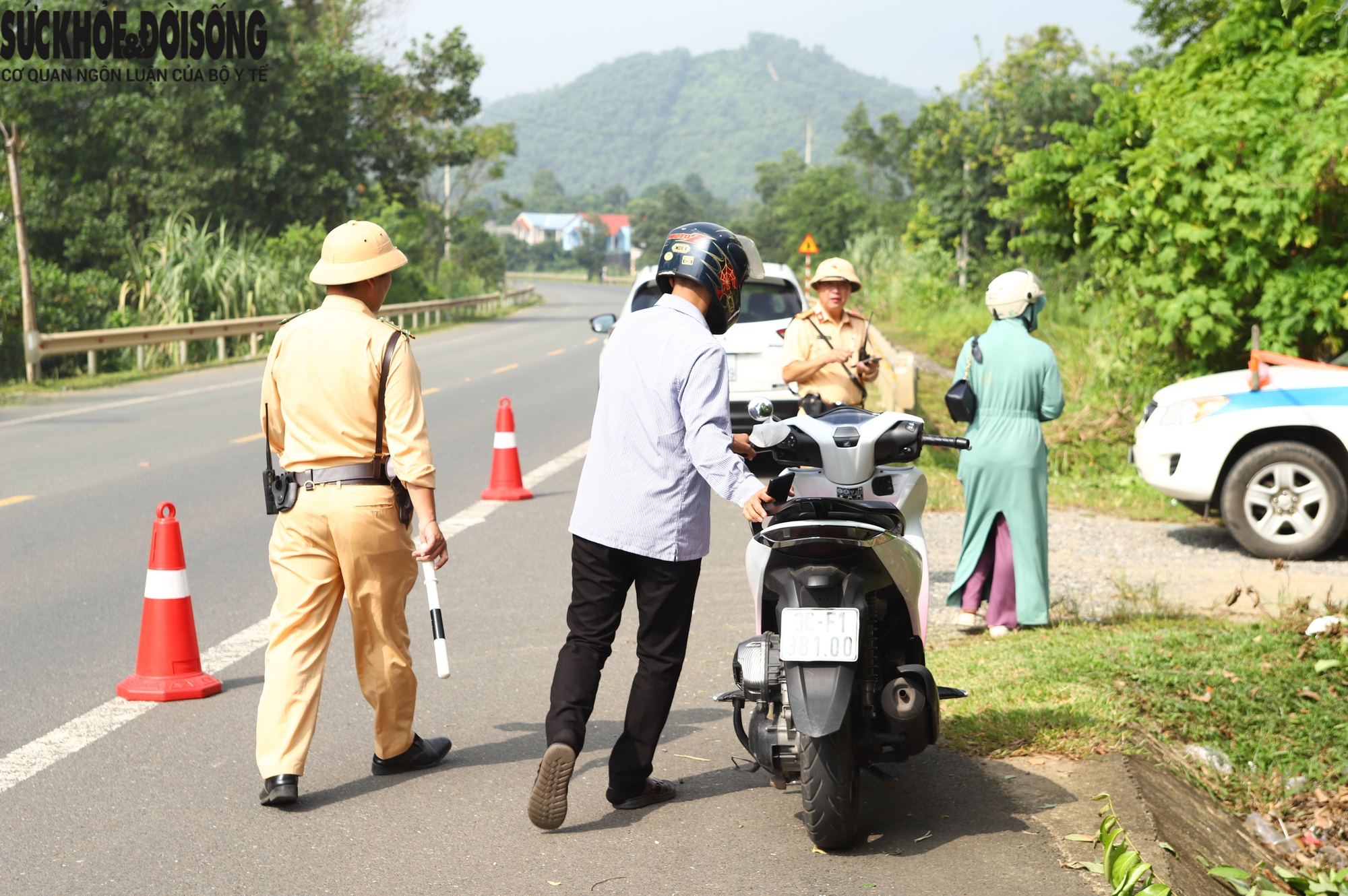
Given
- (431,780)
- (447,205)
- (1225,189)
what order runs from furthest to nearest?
1. (447,205)
2. (1225,189)
3. (431,780)

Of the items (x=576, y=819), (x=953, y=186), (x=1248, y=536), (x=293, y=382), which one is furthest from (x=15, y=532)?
(x=953, y=186)

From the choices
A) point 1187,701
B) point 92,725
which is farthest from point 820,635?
point 92,725

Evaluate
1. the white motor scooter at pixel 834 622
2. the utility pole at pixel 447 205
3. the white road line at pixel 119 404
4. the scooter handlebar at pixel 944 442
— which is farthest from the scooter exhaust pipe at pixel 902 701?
the utility pole at pixel 447 205

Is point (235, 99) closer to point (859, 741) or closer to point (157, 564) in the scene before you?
point (157, 564)

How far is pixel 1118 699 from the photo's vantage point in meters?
5.27

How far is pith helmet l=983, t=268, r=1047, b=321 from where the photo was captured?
648cm

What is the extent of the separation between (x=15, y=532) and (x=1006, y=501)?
6.72 metres

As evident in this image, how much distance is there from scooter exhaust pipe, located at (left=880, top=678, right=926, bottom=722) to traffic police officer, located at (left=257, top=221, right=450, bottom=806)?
1542mm

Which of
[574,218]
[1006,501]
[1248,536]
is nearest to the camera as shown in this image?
[1006,501]

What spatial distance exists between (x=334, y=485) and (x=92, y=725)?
1739mm

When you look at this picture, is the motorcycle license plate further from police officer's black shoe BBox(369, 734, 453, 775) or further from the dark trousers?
police officer's black shoe BBox(369, 734, 453, 775)

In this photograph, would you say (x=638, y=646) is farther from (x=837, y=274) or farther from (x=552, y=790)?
(x=837, y=274)

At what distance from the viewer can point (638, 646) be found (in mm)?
4426

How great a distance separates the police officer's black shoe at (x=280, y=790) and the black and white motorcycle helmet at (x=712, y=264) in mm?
2037
